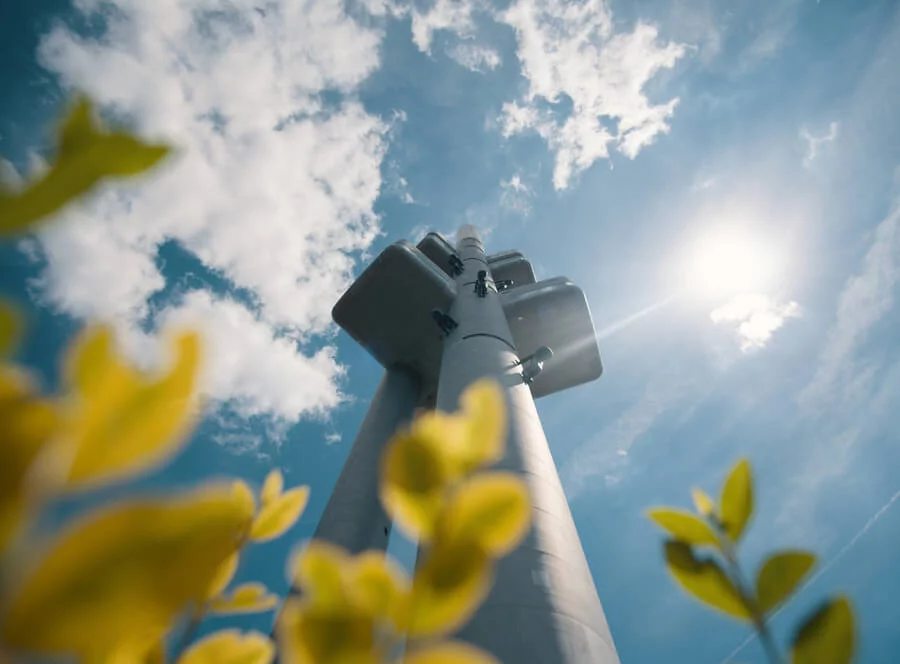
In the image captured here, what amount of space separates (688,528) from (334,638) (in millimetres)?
308

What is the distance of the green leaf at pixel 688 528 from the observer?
42cm

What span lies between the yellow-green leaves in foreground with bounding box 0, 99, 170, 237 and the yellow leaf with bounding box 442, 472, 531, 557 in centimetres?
27

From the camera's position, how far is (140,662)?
1.42 feet

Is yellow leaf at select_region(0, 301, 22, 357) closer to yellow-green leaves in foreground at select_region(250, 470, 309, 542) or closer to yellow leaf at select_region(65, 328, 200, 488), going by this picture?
yellow leaf at select_region(65, 328, 200, 488)

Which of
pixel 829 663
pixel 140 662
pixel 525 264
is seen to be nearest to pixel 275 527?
pixel 140 662

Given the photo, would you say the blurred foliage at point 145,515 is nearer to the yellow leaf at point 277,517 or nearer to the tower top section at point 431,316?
the yellow leaf at point 277,517

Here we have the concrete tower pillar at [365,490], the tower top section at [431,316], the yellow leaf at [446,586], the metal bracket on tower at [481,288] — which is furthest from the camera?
the tower top section at [431,316]

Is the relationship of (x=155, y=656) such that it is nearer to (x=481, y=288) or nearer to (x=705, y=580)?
(x=705, y=580)

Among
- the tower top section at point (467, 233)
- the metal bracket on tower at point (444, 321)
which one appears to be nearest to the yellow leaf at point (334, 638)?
the metal bracket on tower at point (444, 321)

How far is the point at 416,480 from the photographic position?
0.32 meters

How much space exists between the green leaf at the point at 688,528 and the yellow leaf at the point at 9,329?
0.47 meters

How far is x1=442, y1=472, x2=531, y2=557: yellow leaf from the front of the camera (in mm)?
312

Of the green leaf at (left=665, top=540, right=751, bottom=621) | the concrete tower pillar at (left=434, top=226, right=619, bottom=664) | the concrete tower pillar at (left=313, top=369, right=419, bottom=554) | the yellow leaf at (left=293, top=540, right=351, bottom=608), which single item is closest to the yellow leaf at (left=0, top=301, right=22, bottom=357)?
the yellow leaf at (left=293, top=540, right=351, bottom=608)

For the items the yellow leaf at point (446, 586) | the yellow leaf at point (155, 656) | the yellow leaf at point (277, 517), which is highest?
the yellow leaf at point (277, 517)
